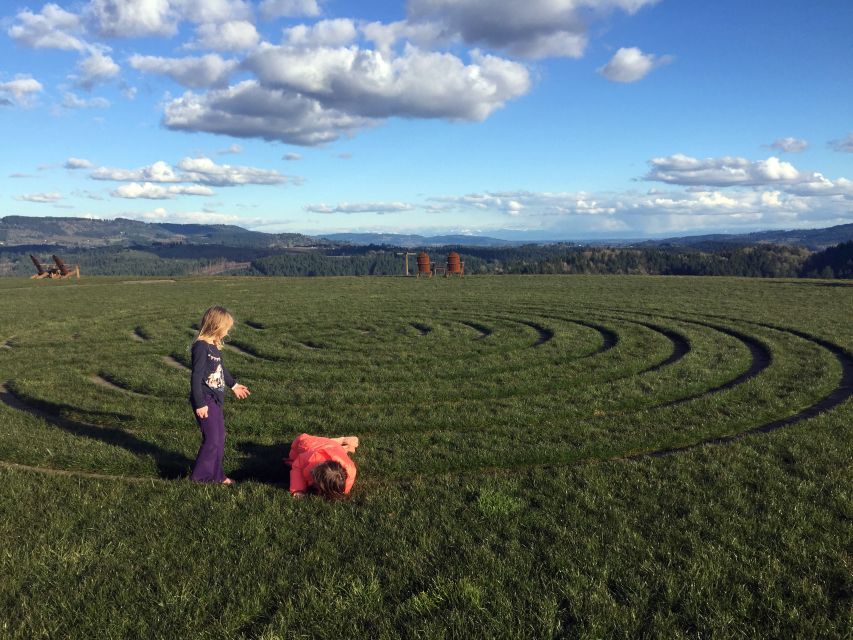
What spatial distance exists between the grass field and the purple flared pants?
1.10 ft

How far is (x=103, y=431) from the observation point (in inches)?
473

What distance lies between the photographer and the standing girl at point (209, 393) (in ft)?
29.3

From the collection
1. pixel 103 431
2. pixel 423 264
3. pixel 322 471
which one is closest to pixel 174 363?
pixel 103 431

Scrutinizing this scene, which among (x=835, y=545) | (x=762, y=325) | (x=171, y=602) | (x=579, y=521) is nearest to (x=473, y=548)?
(x=579, y=521)

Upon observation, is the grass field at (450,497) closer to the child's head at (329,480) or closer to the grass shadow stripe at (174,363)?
the grass shadow stripe at (174,363)

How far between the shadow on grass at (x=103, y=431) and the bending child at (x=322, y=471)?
237 cm

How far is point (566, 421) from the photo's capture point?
39.3 feet

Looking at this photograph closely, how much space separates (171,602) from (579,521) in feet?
16.9

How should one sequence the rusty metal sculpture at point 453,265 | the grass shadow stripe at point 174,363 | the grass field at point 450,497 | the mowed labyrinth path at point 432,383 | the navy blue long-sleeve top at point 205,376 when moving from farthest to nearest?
the rusty metal sculpture at point 453,265 < the grass shadow stripe at point 174,363 < the mowed labyrinth path at point 432,383 < the navy blue long-sleeve top at point 205,376 < the grass field at point 450,497

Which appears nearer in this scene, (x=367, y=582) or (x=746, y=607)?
(x=746, y=607)

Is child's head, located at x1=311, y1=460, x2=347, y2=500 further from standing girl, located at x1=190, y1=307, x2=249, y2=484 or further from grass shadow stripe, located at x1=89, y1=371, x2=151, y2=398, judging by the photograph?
grass shadow stripe, located at x1=89, y1=371, x2=151, y2=398

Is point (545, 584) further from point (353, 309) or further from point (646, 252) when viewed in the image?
point (646, 252)

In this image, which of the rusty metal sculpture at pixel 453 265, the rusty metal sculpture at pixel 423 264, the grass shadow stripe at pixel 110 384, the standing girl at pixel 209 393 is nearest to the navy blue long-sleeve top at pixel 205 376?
the standing girl at pixel 209 393

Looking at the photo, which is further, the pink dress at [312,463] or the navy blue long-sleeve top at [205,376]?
the navy blue long-sleeve top at [205,376]
